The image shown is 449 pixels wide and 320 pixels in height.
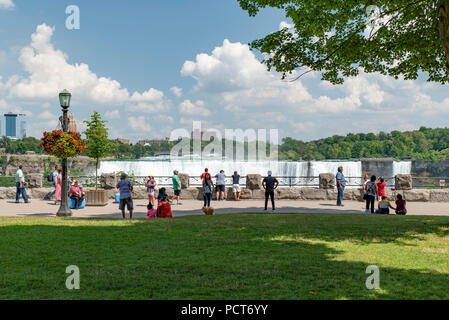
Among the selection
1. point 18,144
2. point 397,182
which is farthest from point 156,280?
point 18,144

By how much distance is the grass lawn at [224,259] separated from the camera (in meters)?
5.06

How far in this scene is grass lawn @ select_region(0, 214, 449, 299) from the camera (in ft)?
16.6

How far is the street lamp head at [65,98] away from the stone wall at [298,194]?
804cm

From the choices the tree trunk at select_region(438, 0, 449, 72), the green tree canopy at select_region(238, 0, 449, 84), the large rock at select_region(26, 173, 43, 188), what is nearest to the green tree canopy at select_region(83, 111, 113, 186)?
the large rock at select_region(26, 173, 43, 188)

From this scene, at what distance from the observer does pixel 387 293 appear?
498cm

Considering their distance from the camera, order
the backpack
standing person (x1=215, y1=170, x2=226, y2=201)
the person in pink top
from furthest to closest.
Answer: standing person (x1=215, y1=170, x2=226, y2=201)
the person in pink top
the backpack

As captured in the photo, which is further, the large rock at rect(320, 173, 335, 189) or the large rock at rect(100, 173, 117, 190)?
the large rock at rect(100, 173, 117, 190)

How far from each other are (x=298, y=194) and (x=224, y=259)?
1463cm

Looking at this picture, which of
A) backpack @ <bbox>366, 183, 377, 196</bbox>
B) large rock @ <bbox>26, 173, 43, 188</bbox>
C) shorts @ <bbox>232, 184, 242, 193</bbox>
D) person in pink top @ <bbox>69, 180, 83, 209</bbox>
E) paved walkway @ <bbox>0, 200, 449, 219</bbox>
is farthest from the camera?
large rock @ <bbox>26, 173, 43, 188</bbox>

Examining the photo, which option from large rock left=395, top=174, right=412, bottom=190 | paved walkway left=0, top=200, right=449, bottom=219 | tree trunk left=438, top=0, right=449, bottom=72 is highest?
tree trunk left=438, top=0, right=449, bottom=72

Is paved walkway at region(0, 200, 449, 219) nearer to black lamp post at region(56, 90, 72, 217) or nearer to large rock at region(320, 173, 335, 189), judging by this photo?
black lamp post at region(56, 90, 72, 217)

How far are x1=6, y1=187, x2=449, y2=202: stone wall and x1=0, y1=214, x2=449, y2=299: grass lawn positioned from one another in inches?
363
